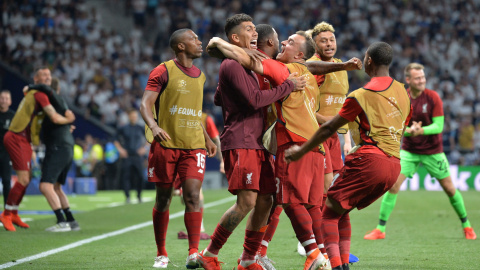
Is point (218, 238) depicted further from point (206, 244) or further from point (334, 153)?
point (206, 244)

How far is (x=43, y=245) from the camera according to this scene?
8852mm

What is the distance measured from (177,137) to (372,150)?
2.05m

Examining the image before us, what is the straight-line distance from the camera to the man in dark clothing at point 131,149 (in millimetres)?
18141

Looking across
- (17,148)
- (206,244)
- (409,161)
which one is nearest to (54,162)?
(17,148)

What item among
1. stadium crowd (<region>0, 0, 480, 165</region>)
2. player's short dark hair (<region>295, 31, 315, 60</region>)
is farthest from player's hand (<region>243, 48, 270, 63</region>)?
stadium crowd (<region>0, 0, 480, 165</region>)

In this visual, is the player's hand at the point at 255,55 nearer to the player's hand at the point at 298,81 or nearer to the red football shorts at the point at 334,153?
the player's hand at the point at 298,81

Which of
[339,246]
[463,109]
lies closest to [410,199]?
[463,109]

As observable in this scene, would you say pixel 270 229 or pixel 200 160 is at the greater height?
pixel 200 160

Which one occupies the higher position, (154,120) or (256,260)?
(154,120)

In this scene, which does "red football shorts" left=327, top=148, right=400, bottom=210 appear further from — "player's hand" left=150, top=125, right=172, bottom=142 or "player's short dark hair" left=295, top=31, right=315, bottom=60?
"player's hand" left=150, top=125, right=172, bottom=142

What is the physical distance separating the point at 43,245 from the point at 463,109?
20730mm

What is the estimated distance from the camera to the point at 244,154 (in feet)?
20.1

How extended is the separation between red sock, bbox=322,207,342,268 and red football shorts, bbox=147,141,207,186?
153cm

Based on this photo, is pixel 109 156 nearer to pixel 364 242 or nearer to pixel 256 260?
pixel 364 242
